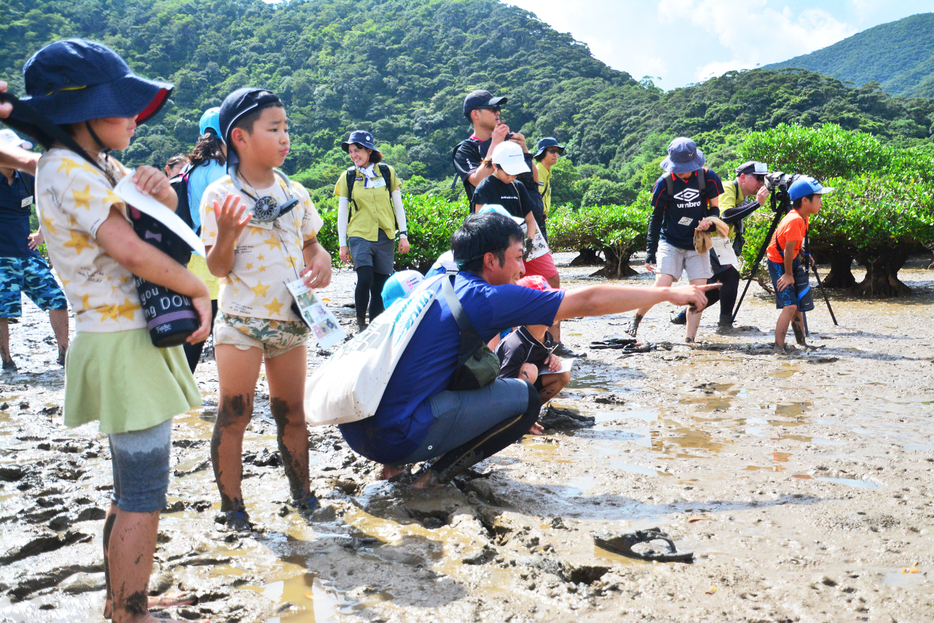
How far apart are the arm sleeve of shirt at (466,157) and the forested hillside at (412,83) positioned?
32901 mm

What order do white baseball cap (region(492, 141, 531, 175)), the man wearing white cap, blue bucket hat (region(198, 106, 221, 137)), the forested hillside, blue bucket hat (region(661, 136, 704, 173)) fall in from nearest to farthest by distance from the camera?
1. blue bucket hat (region(198, 106, 221, 137))
2. white baseball cap (region(492, 141, 531, 175))
3. the man wearing white cap
4. blue bucket hat (region(661, 136, 704, 173))
5. the forested hillside

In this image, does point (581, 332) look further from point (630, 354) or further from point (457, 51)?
point (457, 51)

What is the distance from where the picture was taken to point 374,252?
775 cm

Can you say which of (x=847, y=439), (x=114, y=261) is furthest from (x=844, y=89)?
(x=114, y=261)

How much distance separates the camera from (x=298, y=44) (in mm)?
74688

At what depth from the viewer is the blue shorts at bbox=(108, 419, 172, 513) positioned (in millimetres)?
1998

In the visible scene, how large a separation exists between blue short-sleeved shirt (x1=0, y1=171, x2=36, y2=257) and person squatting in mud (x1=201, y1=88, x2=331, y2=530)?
404 centimetres

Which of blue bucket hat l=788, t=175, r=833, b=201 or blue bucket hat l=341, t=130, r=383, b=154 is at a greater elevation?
blue bucket hat l=341, t=130, r=383, b=154

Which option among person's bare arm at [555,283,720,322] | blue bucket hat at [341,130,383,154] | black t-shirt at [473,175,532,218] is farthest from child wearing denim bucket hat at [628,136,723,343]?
person's bare arm at [555,283,720,322]

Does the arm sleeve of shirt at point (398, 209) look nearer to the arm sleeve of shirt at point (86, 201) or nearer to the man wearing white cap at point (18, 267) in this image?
the man wearing white cap at point (18, 267)

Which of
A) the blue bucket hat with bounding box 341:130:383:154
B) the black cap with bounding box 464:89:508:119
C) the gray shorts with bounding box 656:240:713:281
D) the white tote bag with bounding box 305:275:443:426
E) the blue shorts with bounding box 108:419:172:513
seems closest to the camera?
the blue shorts with bounding box 108:419:172:513

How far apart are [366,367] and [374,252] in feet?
16.4

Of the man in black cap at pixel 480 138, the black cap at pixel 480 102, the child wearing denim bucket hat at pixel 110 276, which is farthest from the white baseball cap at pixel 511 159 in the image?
the child wearing denim bucket hat at pixel 110 276

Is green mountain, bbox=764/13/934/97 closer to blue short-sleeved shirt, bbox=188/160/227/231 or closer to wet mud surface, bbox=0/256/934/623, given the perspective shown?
wet mud surface, bbox=0/256/934/623
